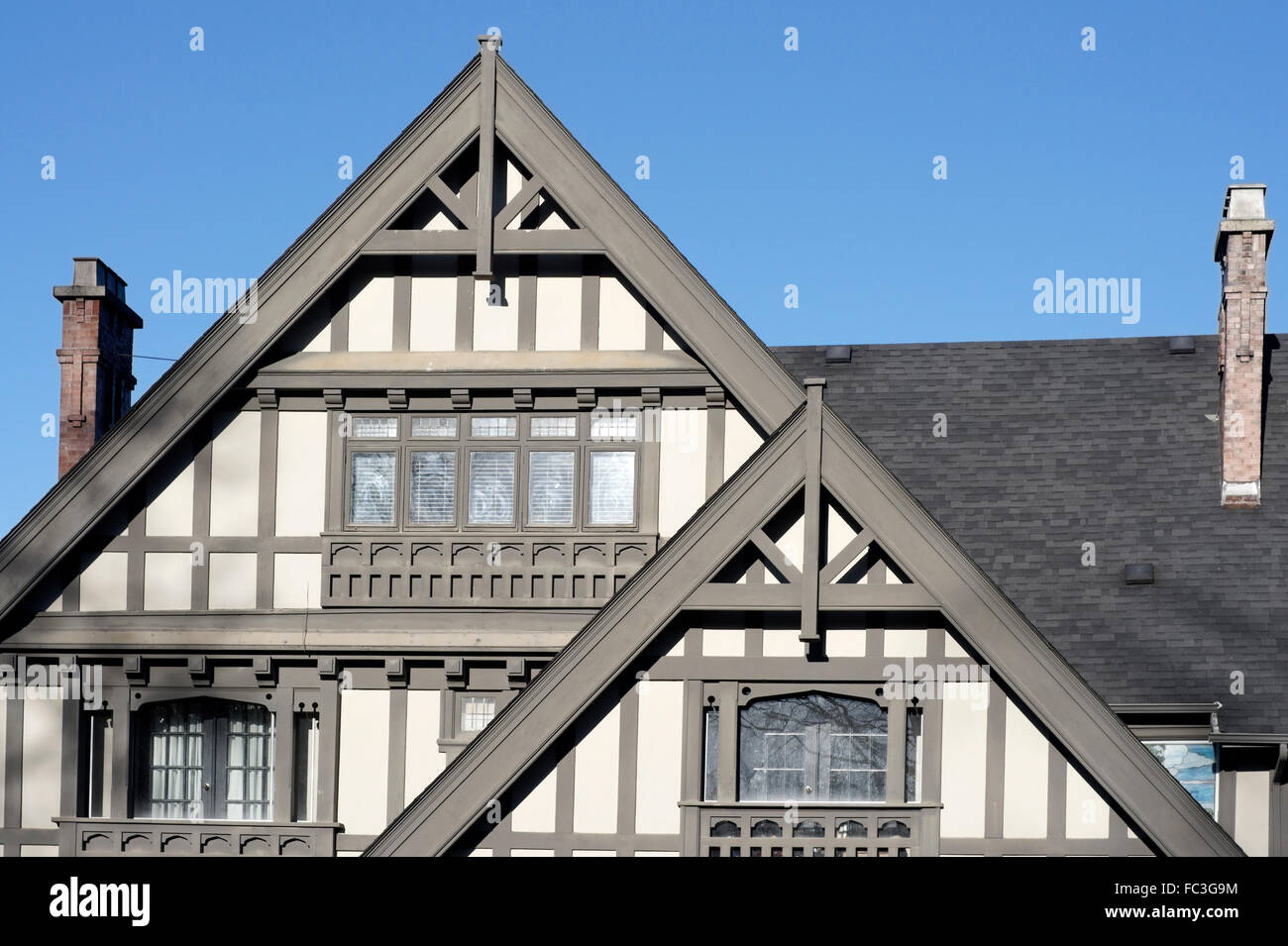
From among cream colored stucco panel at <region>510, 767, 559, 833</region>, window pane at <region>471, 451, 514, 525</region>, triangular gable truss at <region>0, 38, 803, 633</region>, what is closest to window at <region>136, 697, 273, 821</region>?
triangular gable truss at <region>0, 38, 803, 633</region>

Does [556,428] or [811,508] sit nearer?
[811,508]

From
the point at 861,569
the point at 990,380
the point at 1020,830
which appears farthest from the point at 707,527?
the point at 990,380

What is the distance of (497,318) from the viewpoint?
1406 centimetres

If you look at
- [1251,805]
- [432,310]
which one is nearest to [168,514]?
[432,310]

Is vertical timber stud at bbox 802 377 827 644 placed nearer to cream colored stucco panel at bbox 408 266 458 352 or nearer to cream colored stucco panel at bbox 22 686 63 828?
cream colored stucco panel at bbox 408 266 458 352

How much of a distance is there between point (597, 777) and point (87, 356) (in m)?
8.53

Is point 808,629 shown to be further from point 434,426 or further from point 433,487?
point 434,426

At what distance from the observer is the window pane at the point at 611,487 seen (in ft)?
45.2

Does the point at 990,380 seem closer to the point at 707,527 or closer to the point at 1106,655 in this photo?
the point at 1106,655

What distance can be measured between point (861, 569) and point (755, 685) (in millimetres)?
1342

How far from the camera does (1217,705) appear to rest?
48.1ft

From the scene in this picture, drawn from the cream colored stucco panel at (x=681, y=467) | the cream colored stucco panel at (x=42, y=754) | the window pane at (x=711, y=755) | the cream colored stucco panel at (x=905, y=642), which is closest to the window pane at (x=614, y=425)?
the cream colored stucco panel at (x=681, y=467)

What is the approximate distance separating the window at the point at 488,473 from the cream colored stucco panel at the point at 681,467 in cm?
26

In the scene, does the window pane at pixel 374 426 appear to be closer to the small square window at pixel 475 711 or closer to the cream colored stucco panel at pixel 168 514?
the cream colored stucco panel at pixel 168 514
